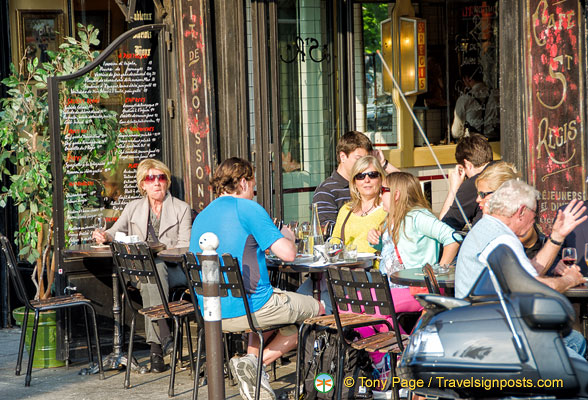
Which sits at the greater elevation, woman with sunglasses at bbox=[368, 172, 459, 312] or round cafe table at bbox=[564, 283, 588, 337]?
woman with sunglasses at bbox=[368, 172, 459, 312]

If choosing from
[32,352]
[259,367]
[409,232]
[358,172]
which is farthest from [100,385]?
[409,232]

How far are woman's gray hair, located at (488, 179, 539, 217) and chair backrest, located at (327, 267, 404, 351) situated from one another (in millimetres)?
898

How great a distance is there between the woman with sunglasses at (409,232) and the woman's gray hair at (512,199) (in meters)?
1.42

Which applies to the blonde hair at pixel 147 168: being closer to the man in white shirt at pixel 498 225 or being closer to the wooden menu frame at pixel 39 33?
the wooden menu frame at pixel 39 33

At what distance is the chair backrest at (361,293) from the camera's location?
5215 millimetres

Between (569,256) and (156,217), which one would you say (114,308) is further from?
(569,256)

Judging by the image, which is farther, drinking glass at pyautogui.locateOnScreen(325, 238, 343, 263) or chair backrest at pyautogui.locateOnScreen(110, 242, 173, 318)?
chair backrest at pyautogui.locateOnScreen(110, 242, 173, 318)

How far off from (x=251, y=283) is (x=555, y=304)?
279cm

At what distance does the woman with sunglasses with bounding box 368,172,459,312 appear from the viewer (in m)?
5.96

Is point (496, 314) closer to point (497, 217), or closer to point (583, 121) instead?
point (497, 217)

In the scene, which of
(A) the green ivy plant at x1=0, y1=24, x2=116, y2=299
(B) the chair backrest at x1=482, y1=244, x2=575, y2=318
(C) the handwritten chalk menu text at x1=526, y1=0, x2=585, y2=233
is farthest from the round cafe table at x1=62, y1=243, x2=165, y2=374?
(B) the chair backrest at x1=482, y1=244, x2=575, y2=318

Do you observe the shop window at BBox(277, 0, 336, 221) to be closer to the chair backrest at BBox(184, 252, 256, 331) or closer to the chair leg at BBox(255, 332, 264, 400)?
the chair backrest at BBox(184, 252, 256, 331)

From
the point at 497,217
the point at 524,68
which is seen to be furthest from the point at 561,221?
the point at 524,68

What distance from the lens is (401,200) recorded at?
608 cm
